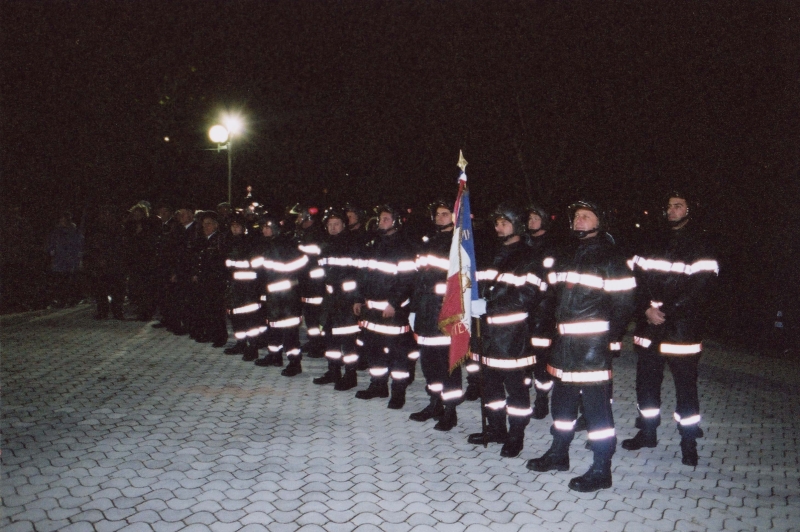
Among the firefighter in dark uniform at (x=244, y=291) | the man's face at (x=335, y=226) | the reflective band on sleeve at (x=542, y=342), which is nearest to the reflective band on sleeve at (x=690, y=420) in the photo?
the reflective band on sleeve at (x=542, y=342)

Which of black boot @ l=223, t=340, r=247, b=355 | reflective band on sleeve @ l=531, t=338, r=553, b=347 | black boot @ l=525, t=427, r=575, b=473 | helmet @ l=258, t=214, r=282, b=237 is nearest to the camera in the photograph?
black boot @ l=525, t=427, r=575, b=473

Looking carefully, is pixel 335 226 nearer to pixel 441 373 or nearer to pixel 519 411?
pixel 441 373

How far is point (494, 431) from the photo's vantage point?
20.4 ft

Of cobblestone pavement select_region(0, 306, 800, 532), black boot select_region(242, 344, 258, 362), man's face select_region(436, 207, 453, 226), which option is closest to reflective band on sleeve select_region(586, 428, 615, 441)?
cobblestone pavement select_region(0, 306, 800, 532)

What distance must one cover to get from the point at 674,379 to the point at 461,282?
2.13 metres

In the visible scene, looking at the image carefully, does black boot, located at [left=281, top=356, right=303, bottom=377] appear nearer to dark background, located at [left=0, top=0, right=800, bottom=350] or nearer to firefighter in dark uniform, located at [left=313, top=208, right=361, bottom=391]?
firefighter in dark uniform, located at [left=313, top=208, right=361, bottom=391]

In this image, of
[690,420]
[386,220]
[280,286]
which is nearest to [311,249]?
[280,286]

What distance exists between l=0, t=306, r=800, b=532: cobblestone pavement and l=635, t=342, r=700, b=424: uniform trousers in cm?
48

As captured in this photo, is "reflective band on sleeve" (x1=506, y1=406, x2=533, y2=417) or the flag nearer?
"reflective band on sleeve" (x1=506, y1=406, x2=533, y2=417)

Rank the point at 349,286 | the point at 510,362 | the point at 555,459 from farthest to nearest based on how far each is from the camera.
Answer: the point at 349,286 → the point at 510,362 → the point at 555,459

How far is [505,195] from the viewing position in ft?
85.0

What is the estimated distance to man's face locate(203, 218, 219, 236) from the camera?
10219 millimetres

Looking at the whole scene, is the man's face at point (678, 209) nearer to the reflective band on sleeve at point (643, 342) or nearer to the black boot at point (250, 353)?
the reflective band on sleeve at point (643, 342)

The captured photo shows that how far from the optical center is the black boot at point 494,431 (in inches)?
242
